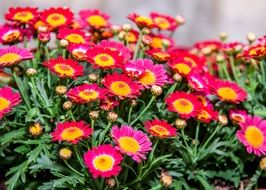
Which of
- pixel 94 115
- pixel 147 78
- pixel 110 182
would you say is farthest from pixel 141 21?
pixel 110 182

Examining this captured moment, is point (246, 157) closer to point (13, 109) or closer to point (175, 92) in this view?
point (175, 92)

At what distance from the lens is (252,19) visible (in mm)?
6285

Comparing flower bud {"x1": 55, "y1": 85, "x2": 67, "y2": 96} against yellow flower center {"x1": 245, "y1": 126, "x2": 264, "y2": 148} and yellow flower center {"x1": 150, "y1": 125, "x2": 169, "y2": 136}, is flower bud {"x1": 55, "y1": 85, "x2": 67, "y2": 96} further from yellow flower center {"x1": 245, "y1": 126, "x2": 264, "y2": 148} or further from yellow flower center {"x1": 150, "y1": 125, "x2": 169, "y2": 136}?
yellow flower center {"x1": 245, "y1": 126, "x2": 264, "y2": 148}

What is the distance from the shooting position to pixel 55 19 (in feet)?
9.97

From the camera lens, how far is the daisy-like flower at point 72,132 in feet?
7.61

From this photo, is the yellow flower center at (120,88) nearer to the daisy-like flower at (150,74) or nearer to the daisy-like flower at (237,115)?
the daisy-like flower at (150,74)

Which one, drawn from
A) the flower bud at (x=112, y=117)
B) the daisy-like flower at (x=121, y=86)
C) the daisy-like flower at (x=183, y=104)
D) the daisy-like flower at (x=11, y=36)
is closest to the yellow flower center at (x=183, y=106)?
the daisy-like flower at (x=183, y=104)

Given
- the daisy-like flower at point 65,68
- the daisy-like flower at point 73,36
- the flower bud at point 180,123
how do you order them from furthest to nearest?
1. the daisy-like flower at point 73,36
2. the flower bud at point 180,123
3. the daisy-like flower at point 65,68

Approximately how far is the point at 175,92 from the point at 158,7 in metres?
3.56

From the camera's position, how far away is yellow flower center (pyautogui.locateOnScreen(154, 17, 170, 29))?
3.29m

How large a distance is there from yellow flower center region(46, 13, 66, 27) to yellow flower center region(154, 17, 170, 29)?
1.85 feet

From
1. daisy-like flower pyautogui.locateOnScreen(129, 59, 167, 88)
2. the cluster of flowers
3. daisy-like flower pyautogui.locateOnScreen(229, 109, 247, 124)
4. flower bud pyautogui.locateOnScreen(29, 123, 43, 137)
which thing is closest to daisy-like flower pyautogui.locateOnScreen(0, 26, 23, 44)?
the cluster of flowers

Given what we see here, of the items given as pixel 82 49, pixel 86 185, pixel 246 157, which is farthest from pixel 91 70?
pixel 246 157

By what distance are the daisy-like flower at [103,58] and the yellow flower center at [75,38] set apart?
239 mm
